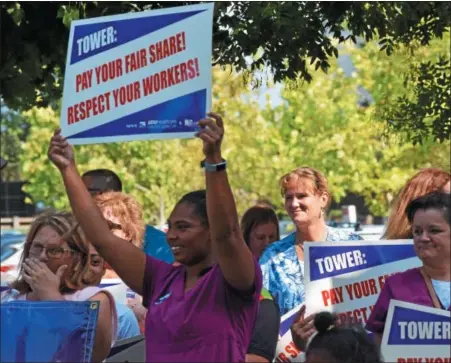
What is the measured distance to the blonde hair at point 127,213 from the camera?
5785 millimetres

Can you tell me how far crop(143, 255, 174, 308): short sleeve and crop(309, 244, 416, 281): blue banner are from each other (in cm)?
103

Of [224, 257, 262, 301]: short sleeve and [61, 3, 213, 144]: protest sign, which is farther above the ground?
[61, 3, 213, 144]: protest sign

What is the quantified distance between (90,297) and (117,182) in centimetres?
270

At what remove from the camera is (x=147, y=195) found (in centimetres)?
3197

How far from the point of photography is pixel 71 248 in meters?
4.46

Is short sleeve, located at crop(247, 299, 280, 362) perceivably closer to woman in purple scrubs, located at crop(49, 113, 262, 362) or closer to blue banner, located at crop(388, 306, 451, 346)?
woman in purple scrubs, located at crop(49, 113, 262, 362)

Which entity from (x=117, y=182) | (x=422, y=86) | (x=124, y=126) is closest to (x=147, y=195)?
(x=422, y=86)

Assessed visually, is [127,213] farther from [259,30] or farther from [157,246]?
[259,30]

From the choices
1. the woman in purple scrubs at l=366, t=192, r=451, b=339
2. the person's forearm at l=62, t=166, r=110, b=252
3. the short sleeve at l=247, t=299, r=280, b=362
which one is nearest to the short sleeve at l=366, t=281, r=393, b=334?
the woman in purple scrubs at l=366, t=192, r=451, b=339

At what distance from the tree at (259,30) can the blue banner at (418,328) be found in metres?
4.77

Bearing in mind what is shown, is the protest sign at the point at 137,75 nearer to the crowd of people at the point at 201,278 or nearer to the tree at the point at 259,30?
the crowd of people at the point at 201,278

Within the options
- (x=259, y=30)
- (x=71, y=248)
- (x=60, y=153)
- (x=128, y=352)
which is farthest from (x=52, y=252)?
(x=259, y=30)

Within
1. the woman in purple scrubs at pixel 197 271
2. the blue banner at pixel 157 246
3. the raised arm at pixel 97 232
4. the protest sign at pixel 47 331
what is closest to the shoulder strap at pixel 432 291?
the woman in purple scrubs at pixel 197 271

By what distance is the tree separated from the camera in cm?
899
